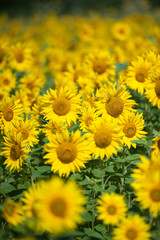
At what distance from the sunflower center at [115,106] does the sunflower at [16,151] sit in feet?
3.35

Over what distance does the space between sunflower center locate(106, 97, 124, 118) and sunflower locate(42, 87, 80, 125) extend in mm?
360

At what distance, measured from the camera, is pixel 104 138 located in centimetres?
286

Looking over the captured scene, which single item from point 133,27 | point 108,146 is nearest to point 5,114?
point 108,146

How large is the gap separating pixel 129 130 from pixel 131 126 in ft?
0.16

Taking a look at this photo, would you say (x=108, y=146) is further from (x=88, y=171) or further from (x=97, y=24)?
(x=97, y=24)

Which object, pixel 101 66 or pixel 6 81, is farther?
pixel 6 81

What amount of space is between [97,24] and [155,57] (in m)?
6.48

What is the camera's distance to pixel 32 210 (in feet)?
7.82

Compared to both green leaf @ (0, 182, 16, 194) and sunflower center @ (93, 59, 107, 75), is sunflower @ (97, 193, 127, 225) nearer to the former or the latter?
green leaf @ (0, 182, 16, 194)

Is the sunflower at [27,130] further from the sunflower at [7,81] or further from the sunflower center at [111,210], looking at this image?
the sunflower at [7,81]

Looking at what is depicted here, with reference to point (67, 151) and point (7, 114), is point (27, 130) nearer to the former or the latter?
A: point (7, 114)

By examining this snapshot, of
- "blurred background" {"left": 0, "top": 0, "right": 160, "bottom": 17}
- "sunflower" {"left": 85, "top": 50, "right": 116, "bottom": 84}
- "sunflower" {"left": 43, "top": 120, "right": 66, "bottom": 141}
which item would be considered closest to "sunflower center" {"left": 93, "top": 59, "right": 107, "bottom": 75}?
"sunflower" {"left": 85, "top": 50, "right": 116, "bottom": 84}

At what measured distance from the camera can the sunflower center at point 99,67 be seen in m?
4.97

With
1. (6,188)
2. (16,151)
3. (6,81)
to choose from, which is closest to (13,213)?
(6,188)
